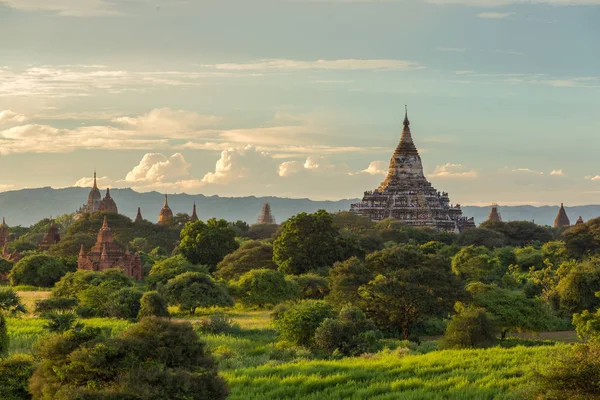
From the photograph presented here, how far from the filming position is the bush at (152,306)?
46475 millimetres

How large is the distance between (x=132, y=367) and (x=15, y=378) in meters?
5.22

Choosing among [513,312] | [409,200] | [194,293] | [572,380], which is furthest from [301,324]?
[409,200]

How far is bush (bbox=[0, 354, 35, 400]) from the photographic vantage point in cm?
2386

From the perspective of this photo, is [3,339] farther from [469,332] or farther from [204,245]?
[204,245]

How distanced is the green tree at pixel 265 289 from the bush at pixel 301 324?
1555 centimetres

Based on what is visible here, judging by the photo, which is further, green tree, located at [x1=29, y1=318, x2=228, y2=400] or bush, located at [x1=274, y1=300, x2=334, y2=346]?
bush, located at [x1=274, y1=300, x2=334, y2=346]

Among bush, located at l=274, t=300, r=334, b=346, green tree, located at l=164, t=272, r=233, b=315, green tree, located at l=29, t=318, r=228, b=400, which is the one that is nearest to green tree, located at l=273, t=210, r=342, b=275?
green tree, located at l=164, t=272, r=233, b=315

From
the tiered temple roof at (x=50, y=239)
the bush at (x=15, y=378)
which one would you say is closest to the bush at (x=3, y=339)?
the bush at (x=15, y=378)

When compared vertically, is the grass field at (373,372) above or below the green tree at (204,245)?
below

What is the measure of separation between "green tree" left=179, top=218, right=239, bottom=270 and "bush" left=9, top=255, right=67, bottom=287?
41.3 feet

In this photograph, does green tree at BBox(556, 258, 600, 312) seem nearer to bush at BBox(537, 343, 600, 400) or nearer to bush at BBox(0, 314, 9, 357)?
bush at BBox(537, 343, 600, 400)

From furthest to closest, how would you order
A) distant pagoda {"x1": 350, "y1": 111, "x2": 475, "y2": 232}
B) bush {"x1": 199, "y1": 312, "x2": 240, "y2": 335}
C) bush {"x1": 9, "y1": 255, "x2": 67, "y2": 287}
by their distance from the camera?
distant pagoda {"x1": 350, "y1": 111, "x2": 475, "y2": 232}
bush {"x1": 9, "y1": 255, "x2": 67, "y2": 287}
bush {"x1": 199, "y1": 312, "x2": 240, "y2": 335}

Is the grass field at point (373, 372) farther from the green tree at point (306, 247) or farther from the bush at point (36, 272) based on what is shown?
the bush at point (36, 272)

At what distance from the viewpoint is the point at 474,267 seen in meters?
67.5
